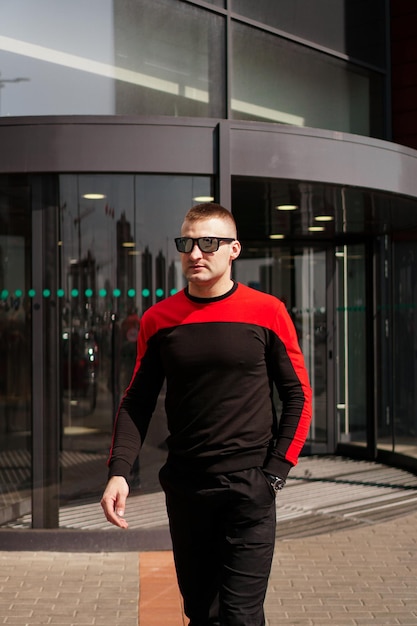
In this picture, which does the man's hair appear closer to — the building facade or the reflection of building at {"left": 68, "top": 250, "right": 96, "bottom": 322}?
the building facade

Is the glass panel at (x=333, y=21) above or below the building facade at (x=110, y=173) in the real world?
above


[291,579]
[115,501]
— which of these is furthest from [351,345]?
[115,501]

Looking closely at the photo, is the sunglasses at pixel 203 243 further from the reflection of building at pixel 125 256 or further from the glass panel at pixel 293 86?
the glass panel at pixel 293 86

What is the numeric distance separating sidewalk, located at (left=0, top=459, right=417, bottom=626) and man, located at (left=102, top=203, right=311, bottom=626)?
1.84 m

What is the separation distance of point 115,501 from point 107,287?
12.8 feet

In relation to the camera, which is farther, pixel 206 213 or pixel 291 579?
pixel 291 579

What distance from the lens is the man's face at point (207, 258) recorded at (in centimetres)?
342

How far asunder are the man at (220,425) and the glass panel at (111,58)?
3684mm

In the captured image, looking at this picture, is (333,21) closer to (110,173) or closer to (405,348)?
(110,173)

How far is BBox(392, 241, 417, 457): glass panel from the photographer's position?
10031mm

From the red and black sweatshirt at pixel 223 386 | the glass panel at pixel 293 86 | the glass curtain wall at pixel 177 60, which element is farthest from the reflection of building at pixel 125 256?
the red and black sweatshirt at pixel 223 386

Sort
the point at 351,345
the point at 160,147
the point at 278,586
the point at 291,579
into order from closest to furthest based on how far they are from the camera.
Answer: the point at 278,586 → the point at 291,579 → the point at 160,147 → the point at 351,345

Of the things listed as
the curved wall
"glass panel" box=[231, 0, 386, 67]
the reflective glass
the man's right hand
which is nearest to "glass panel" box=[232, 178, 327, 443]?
the reflective glass

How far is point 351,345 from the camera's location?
11109mm
